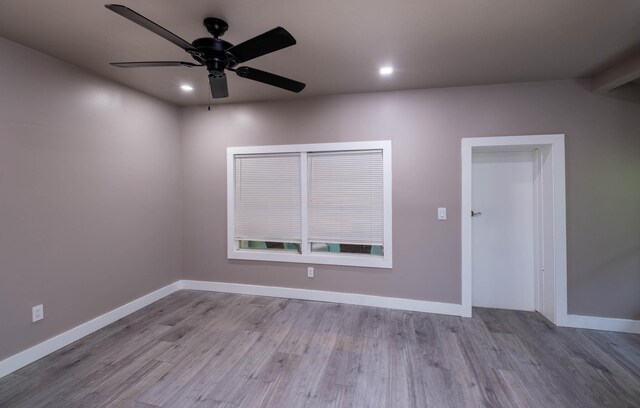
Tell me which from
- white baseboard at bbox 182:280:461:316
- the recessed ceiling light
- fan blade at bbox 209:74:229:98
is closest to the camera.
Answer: fan blade at bbox 209:74:229:98

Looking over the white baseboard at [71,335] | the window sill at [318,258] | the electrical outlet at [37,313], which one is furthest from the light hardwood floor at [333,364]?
the window sill at [318,258]

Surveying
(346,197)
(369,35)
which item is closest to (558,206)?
(346,197)

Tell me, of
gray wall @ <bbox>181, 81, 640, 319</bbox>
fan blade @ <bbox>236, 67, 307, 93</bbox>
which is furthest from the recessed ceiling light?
fan blade @ <bbox>236, 67, 307, 93</bbox>

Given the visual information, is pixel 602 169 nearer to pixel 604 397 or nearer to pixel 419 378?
pixel 604 397

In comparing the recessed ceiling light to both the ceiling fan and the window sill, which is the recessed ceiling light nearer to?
the ceiling fan

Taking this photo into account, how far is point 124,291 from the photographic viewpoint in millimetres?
3025

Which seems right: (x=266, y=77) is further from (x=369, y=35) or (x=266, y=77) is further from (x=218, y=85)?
(x=369, y=35)

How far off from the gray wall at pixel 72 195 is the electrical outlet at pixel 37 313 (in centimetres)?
3

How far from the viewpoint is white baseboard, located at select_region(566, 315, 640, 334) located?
2.63 meters

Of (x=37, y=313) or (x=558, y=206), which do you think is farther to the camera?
(x=558, y=206)

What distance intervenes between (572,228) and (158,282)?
4.77 m

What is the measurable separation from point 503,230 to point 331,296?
7.18 feet

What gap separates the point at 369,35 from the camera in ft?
6.60

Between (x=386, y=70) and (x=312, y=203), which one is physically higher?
(x=386, y=70)
